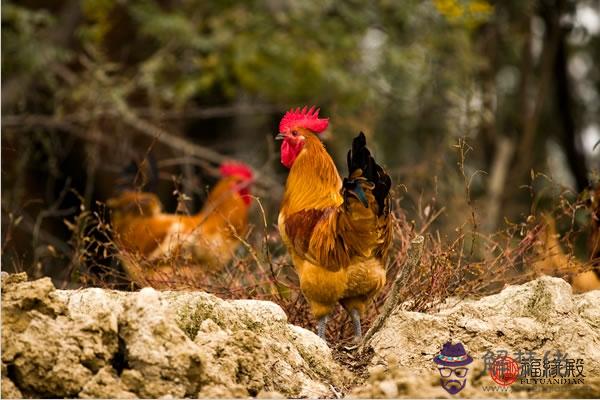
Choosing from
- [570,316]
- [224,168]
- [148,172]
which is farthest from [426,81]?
[570,316]

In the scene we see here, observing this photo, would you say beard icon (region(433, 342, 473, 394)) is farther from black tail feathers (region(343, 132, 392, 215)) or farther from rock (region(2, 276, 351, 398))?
black tail feathers (region(343, 132, 392, 215))

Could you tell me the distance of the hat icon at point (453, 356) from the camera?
4.22 meters

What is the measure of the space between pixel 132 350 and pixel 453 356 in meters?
1.49

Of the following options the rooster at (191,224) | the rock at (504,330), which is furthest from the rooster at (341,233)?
the rooster at (191,224)

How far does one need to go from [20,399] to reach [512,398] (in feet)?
6.34

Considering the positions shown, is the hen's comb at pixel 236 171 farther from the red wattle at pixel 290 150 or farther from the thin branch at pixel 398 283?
the thin branch at pixel 398 283

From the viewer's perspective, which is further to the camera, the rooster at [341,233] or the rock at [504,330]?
the rooster at [341,233]

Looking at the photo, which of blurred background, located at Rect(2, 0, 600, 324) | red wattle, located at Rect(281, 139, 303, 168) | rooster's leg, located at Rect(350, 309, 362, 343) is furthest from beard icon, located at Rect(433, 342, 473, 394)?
blurred background, located at Rect(2, 0, 600, 324)

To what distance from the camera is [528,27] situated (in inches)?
572

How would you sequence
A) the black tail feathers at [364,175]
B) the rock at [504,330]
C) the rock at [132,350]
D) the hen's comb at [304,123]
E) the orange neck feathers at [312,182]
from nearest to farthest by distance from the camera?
the rock at [132,350] → the rock at [504,330] → the black tail feathers at [364,175] → the orange neck feathers at [312,182] → the hen's comb at [304,123]

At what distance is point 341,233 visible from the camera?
5.23m

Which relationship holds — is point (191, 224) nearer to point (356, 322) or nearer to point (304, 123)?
point (304, 123)

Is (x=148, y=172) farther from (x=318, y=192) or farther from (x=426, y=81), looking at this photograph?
(x=426, y=81)

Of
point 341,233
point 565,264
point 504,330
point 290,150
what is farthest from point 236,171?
point 504,330
